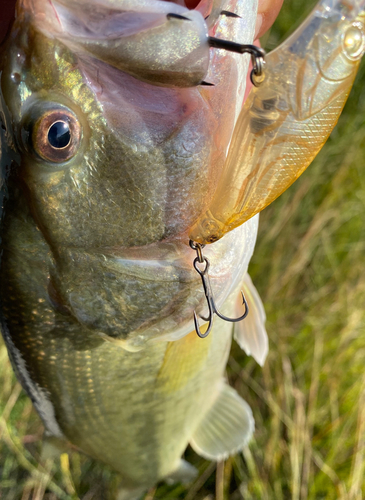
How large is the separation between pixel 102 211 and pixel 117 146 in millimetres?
144

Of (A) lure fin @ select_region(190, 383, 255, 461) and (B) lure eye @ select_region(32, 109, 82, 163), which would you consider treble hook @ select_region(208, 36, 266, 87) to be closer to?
(B) lure eye @ select_region(32, 109, 82, 163)

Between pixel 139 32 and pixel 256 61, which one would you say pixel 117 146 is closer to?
pixel 139 32

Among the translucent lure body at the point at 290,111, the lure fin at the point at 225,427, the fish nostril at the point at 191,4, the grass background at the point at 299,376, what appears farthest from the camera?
the grass background at the point at 299,376

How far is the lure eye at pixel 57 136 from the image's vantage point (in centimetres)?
90

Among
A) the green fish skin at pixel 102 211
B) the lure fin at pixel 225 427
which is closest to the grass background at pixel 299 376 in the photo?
the lure fin at pixel 225 427

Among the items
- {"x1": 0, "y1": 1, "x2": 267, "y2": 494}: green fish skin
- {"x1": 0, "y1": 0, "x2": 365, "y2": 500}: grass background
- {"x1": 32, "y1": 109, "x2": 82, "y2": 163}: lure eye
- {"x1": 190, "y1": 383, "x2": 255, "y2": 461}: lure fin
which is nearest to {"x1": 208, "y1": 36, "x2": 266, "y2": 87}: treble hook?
{"x1": 0, "y1": 1, "x2": 267, "y2": 494}: green fish skin

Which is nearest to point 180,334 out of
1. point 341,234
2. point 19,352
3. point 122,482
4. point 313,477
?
point 19,352

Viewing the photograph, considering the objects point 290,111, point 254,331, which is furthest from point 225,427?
point 290,111

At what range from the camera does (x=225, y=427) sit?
2049 millimetres

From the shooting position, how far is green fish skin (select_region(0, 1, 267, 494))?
0.90 metres

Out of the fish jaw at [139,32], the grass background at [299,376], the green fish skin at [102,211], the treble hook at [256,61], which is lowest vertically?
the grass background at [299,376]

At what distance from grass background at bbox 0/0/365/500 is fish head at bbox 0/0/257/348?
6.06 feet

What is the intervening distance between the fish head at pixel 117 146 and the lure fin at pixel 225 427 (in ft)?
3.29

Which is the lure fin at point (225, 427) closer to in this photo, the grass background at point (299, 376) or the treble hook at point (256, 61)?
the grass background at point (299, 376)
